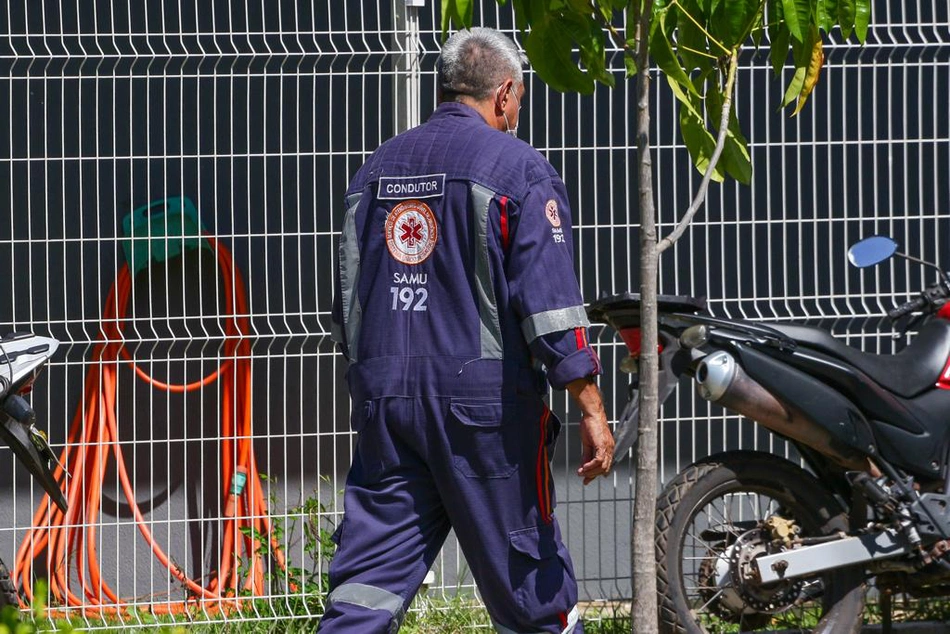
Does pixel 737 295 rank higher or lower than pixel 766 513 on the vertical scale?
higher

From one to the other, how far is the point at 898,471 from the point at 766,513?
514 mm

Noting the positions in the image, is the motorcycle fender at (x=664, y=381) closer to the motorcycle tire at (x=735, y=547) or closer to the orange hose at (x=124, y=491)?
the motorcycle tire at (x=735, y=547)

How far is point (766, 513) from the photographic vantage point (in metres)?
4.71

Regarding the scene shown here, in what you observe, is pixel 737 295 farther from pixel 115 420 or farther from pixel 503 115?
pixel 115 420

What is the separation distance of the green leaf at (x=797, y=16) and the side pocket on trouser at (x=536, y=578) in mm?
1403

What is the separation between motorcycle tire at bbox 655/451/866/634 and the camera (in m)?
4.32

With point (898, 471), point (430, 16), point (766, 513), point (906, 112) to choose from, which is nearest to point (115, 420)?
point (430, 16)

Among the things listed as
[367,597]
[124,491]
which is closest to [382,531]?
[367,597]

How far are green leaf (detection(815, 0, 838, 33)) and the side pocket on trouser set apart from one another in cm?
145

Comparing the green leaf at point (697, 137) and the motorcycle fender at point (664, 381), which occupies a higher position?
the green leaf at point (697, 137)

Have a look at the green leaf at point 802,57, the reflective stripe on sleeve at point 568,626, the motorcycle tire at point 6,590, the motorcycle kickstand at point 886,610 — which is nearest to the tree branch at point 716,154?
the green leaf at point 802,57

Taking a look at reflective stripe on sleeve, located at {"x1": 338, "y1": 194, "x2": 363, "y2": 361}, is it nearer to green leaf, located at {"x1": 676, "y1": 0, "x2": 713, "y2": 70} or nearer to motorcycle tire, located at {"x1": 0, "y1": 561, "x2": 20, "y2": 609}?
green leaf, located at {"x1": 676, "y1": 0, "x2": 713, "y2": 70}

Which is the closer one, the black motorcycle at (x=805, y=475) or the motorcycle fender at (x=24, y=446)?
the black motorcycle at (x=805, y=475)

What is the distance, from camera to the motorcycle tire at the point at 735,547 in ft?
14.2
